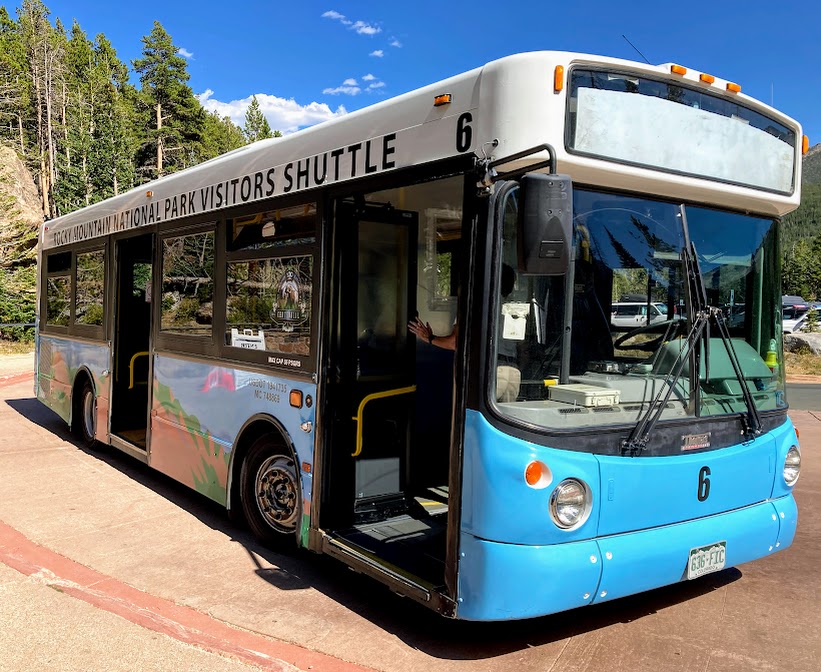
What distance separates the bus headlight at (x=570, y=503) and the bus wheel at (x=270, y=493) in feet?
6.88

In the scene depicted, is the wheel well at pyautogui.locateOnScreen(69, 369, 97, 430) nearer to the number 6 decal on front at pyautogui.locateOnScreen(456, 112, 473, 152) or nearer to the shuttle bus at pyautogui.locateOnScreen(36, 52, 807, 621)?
the shuttle bus at pyautogui.locateOnScreen(36, 52, 807, 621)

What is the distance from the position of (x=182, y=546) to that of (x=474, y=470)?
311 centimetres

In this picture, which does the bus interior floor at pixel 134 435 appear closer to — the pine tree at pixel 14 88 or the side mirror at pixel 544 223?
the side mirror at pixel 544 223

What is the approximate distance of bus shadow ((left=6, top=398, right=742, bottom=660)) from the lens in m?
3.89

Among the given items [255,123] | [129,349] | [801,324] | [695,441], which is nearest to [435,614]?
[695,441]

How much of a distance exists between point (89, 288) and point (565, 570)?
739 centimetres

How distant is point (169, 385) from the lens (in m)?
6.63

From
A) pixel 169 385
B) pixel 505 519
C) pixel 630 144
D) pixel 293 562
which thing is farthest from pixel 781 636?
pixel 169 385

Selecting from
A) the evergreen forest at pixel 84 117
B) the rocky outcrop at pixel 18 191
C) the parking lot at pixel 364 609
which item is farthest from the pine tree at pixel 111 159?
the parking lot at pixel 364 609

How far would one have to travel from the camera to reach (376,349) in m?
4.88

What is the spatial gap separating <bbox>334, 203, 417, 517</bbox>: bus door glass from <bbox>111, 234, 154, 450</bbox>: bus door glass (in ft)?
13.3

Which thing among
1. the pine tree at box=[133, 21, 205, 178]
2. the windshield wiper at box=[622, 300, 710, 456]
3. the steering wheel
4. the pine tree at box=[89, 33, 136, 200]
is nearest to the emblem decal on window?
the windshield wiper at box=[622, 300, 710, 456]

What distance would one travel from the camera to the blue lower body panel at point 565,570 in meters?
3.32

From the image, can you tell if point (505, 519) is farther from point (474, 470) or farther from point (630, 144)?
point (630, 144)
